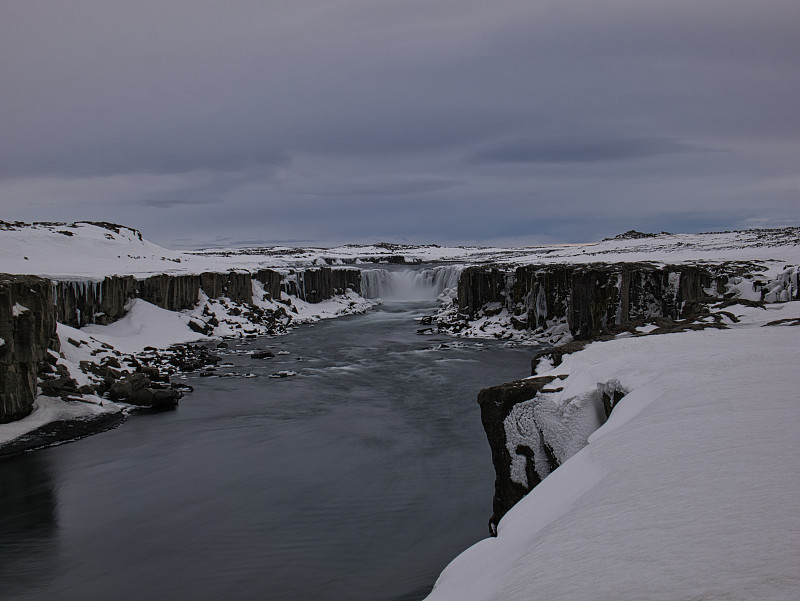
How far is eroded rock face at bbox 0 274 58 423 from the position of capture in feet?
52.7

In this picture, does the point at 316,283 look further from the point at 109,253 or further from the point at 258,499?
the point at 258,499

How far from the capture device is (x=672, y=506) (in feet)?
11.4

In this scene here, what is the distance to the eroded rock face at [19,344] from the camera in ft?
52.7

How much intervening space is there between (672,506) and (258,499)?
1054 cm

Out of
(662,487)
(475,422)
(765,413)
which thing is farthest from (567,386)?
(475,422)

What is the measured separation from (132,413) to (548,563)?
1819 cm

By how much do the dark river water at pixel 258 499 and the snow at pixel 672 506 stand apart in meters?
4.79

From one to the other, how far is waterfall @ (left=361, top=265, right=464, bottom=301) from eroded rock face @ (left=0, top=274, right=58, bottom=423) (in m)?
42.0

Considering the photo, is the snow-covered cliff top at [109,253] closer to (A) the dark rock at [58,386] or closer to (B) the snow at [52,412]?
(A) the dark rock at [58,386]

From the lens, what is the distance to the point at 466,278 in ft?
132

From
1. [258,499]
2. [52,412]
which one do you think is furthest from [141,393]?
[258,499]

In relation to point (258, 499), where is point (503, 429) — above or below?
above

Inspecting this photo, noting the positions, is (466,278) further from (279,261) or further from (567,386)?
(567,386)

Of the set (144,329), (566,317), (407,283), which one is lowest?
(566,317)
